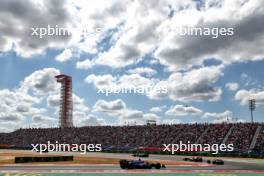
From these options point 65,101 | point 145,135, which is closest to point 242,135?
point 145,135

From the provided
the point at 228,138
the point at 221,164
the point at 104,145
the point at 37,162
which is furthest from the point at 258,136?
the point at 37,162

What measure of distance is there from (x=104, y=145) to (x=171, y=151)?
84.3 ft

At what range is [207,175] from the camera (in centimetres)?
3447

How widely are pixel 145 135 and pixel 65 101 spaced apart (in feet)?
164

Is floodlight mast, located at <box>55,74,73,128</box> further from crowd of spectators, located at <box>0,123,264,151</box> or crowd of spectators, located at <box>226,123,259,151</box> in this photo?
crowd of spectators, located at <box>226,123,259,151</box>

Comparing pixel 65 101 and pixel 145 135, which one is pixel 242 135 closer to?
pixel 145 135

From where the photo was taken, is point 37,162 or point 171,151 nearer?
point 37,162

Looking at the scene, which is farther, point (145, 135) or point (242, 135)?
point (145, 135)

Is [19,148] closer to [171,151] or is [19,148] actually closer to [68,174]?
[171,151]

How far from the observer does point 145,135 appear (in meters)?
91.6

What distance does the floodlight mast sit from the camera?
132 m

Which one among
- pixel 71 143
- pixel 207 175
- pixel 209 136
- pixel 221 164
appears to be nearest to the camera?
pixel 207 175

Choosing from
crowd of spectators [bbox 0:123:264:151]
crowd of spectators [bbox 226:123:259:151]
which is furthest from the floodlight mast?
crowd of spectators [bbox 226:123:259:151]

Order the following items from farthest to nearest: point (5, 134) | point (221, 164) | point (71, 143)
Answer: point (5, 134)
point (71, 143)
point (221, 164)
